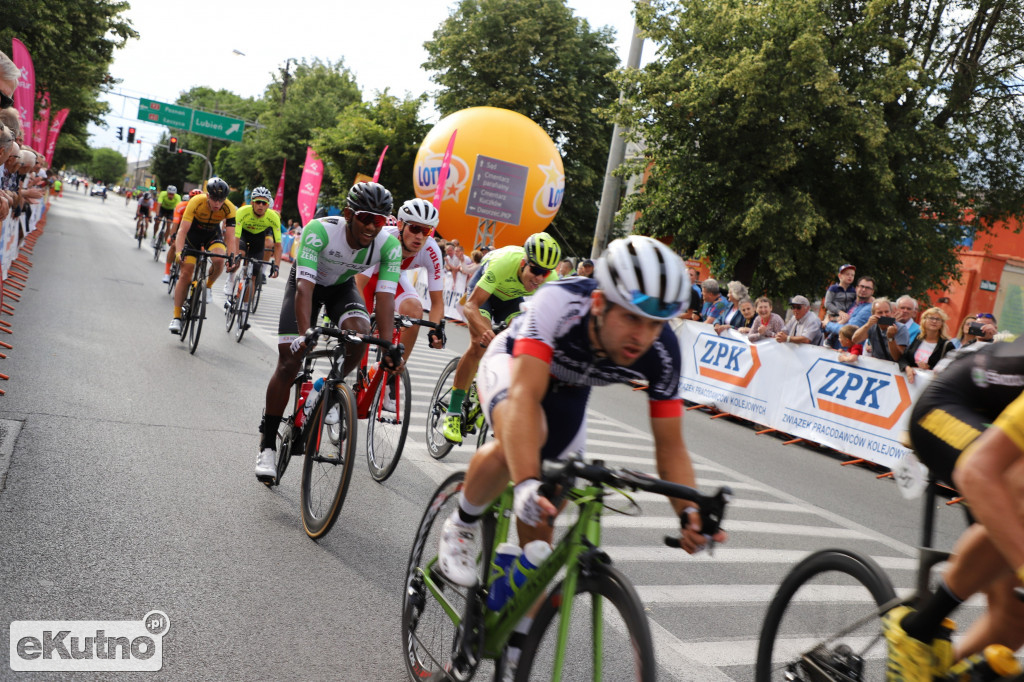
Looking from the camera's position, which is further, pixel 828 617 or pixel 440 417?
pixel 440 417

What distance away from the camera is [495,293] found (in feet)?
25.1

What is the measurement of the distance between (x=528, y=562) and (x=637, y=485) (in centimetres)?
54

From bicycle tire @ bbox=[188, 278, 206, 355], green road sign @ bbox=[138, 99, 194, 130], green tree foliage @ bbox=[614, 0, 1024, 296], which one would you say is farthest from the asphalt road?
green road sign @ bbox=[138, 99, 194, 130]

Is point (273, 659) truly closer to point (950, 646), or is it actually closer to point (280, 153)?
point (950, 646)

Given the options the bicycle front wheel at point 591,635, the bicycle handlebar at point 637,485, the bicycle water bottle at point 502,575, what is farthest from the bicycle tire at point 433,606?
the bicycle handlebar at point 637,485

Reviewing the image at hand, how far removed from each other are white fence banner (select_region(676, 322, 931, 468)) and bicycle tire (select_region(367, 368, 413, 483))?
6.05 m

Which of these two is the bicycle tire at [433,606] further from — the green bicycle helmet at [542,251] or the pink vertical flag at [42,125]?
the pink vertical flag at [42,125]

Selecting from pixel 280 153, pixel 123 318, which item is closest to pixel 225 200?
pixel 123 318

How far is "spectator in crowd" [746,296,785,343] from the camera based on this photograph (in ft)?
42.9

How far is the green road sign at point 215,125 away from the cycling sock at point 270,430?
50.2m

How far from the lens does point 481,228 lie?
88.3 ft

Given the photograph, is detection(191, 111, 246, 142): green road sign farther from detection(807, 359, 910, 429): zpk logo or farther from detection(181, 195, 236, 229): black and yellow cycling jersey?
detection(807, 359, 910, 429): zpk logo

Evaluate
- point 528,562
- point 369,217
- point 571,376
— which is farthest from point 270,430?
point 528,562

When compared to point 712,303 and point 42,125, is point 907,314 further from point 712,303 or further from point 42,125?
point 42,125
